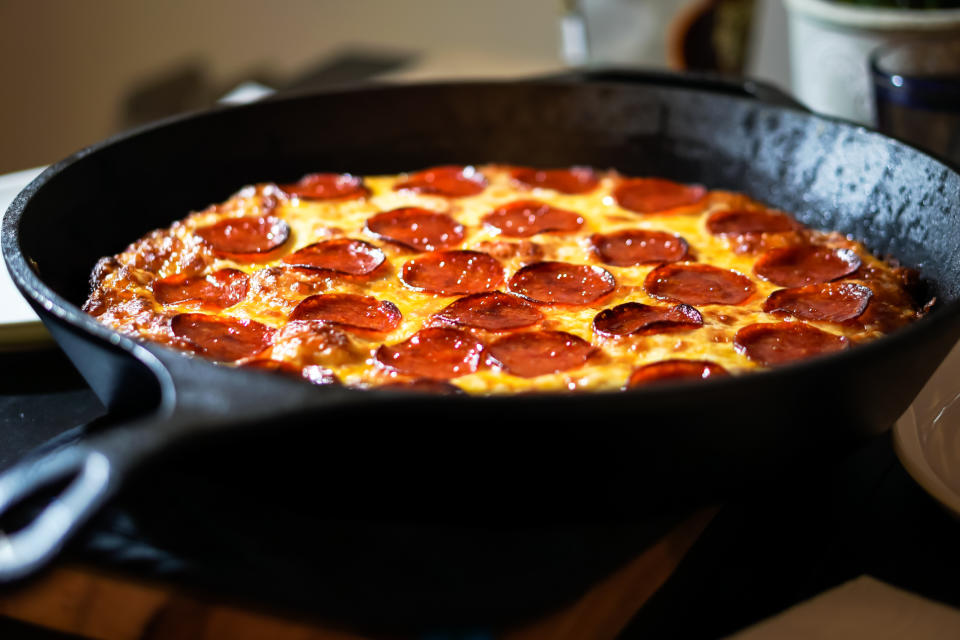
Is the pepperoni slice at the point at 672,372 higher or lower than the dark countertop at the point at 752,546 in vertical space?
higher

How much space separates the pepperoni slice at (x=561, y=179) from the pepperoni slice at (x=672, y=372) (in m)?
0.82

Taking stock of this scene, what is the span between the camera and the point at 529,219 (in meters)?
1.96

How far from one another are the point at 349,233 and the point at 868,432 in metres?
1.06

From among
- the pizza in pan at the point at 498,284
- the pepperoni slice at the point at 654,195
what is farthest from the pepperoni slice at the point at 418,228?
the pepperoni slice at the point at 654,195

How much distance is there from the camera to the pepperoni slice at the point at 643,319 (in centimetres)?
149

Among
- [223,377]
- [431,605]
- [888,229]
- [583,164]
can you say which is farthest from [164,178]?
[888,229]

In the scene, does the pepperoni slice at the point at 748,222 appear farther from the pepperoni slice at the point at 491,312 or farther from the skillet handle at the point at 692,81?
the pepperoni slice at the point at 491,312

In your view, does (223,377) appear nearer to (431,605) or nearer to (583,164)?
(431,605)

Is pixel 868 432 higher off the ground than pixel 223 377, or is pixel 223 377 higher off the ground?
pixel 223 377

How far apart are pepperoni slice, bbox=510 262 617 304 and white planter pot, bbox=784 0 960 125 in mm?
1259

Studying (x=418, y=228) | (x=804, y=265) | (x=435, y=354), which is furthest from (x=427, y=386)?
(x=804, y=265)

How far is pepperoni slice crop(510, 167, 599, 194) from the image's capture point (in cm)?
212

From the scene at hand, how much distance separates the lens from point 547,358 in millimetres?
1428

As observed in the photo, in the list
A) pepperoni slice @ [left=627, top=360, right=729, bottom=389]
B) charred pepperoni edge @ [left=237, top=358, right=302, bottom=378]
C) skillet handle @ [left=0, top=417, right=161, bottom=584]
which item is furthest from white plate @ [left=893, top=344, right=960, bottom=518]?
skillet handle @ [left=0, top=417, right=161, bottom=584]
